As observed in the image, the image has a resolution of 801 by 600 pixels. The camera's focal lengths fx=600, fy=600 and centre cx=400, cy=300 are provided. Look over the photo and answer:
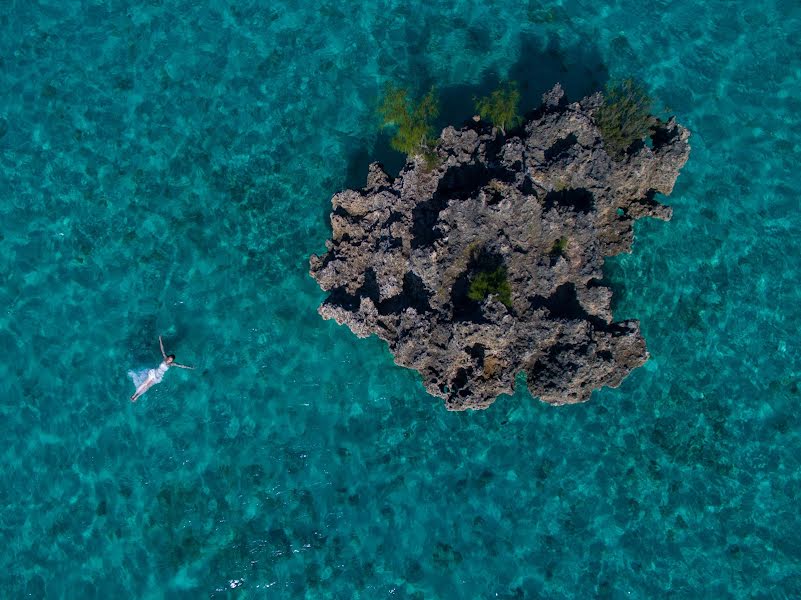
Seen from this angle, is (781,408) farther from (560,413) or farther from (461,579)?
(461,579)

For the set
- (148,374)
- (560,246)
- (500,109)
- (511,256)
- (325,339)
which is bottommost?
(148,374)

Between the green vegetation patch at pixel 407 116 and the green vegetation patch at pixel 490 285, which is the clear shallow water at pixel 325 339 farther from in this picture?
the green vegetation patch at pixel 490 285

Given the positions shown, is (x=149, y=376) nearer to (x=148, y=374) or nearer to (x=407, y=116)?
(x=148, y=374)

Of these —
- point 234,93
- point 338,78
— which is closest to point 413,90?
point 338,78

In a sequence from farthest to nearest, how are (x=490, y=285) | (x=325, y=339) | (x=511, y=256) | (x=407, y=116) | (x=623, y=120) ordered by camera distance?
(x=407, y=116)
(x=325, y=339)
(x=623, y=120)
(x=511, y=256)
(x=490, y=285)

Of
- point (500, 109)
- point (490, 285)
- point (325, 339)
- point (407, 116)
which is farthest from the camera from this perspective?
point (407, 116)

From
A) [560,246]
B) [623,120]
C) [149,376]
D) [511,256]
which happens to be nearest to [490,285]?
[511,256]
